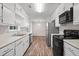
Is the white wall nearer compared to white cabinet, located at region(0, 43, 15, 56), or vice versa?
white cabinet, located at region(0, 43, 15, 56)

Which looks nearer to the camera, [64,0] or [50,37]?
[64,0]

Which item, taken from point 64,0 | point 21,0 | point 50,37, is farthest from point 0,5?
point 50,37

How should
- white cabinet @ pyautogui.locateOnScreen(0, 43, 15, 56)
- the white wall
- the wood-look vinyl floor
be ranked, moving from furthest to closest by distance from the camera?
the white wall, the wood-look vinyl floor, white cabinet @ pyautogui.locateOnScreen(0, 43, 15, 56)

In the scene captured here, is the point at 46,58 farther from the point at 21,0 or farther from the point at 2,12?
the point at 2,12

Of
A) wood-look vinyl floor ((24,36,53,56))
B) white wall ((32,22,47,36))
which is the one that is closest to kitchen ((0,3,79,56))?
wood-look vinyl floor ((24,36,53,56))

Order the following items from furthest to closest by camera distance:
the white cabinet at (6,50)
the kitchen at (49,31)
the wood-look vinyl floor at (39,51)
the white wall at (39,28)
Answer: the white wall at (39,28) < the wood-look vinyl floor at (39,51) < the kitchen at (49,31) < the white cabinet at (6,50)

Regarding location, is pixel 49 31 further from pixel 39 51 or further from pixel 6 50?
pixel 6 50

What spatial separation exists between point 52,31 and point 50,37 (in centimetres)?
40

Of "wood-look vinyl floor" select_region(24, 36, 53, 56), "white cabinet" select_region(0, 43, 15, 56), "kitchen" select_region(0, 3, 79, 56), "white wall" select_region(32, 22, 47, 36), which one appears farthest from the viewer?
"white wall" select_region(32, 22, 47, 36)

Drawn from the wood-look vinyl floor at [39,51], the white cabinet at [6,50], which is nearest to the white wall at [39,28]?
the wood-look vinyl floor at [39,51]

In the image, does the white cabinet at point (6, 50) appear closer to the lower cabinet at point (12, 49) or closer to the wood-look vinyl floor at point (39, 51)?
the lower cabinet at point (12, 49)

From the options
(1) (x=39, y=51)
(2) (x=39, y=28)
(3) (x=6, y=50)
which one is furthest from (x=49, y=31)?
(2) (x=39, y=28)

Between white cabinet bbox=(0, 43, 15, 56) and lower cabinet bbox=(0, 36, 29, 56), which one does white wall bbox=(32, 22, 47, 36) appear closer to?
lower cabinet bbox=(0, 36, 29, 56)

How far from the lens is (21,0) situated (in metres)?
0.91
